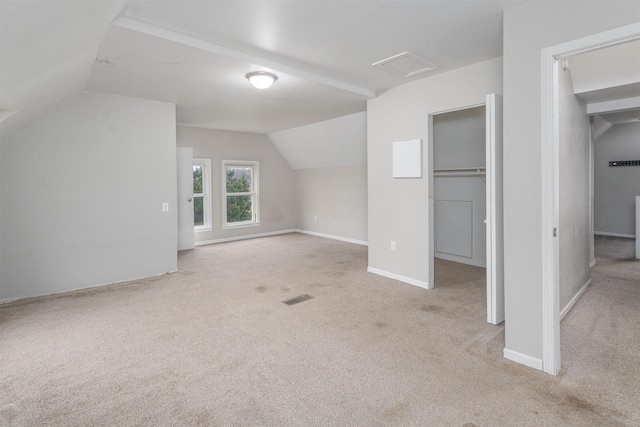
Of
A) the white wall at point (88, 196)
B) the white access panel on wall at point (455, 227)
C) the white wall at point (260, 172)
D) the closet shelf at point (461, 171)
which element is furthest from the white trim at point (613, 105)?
the white wall at point (260, 172)

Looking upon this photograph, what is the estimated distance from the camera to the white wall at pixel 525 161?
2094 mm

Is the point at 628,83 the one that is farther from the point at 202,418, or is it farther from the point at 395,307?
the point at 202,418

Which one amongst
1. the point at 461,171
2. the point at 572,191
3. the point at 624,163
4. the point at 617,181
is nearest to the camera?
the point at 572,191

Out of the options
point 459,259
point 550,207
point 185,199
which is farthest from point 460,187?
point 185,199

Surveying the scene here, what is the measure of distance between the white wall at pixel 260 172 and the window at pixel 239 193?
0.11 meters

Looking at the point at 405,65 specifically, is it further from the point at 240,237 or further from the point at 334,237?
the point at 240,237

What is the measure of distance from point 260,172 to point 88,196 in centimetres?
398

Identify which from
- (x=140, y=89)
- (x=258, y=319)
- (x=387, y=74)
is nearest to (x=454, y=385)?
(x=258, y=319)

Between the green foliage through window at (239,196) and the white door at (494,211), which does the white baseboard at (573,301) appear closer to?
the white door at (494,211)

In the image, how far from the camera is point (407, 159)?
12.8 feet

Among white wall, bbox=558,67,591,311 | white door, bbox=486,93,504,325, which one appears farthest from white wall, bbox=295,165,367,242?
white door, bbox=486,93,504,325

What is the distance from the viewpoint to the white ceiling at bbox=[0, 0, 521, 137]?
1.95m

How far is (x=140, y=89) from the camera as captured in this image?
3.78 m

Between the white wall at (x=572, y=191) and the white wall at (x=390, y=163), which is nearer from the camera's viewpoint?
the white wall at (x=572, y=191)
